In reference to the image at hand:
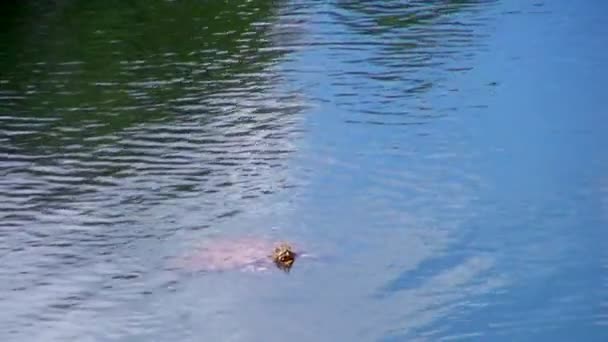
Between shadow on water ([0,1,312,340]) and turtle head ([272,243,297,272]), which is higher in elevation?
shadow on water ([0,1,312,340])

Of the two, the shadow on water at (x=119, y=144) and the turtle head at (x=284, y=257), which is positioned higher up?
the shadow on water at (x=119, y=144)

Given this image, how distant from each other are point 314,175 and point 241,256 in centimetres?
271

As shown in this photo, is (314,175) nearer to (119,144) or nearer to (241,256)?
(241,256)

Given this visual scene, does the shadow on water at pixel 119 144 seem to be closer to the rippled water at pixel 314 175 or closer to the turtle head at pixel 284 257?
the rippled water at pixel 314 175

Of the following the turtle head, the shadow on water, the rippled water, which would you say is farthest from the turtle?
the shadow on water

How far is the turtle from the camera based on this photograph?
44.6ft

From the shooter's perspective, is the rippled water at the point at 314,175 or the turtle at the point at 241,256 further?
the turtle at the point at 241,256

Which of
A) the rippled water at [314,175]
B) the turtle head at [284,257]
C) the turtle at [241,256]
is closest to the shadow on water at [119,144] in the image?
the rippled water at [314,175]

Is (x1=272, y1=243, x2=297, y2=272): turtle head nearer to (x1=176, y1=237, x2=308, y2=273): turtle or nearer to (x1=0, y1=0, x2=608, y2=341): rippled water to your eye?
(x1=176, y1=237, x2=308, y2=273): turtle

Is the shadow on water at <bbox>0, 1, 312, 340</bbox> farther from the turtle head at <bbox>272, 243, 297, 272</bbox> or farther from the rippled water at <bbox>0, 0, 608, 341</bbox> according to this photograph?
the turtle head at <bbox>272, 243, 297, 272</bbox>

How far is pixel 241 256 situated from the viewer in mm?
13875

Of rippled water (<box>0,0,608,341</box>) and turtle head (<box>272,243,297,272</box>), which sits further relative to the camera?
turtle head (<box>272,243,297,272</box>)

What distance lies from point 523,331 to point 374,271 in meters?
2.09

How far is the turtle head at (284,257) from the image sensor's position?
1355 centimetres
